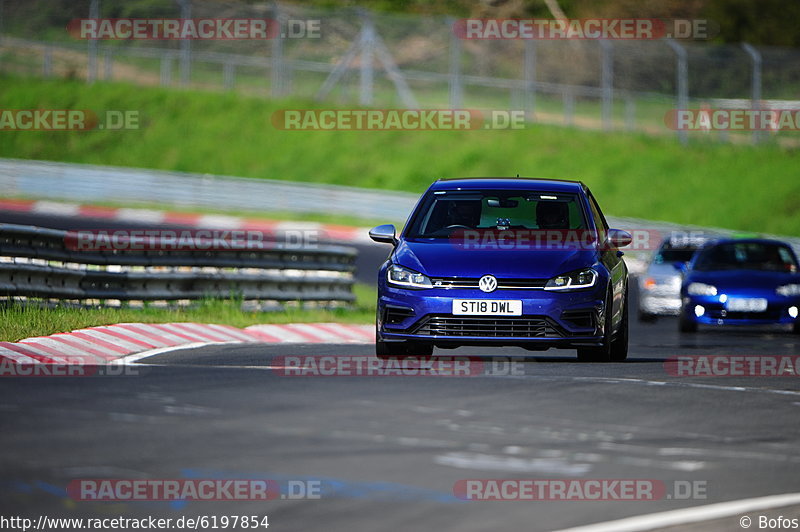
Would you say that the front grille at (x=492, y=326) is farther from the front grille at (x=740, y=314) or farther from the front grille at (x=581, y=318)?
the front grille at (x=740, y=314)

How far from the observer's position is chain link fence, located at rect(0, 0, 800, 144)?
129 feet

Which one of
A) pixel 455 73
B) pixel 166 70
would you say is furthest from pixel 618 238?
pixel 166 70

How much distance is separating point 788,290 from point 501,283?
798 cm

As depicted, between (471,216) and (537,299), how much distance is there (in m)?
1.34

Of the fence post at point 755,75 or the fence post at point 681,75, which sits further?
the fence post at point 681,75

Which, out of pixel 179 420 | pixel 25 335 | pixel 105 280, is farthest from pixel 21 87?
pixel 179 420

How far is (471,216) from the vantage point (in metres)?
13.1

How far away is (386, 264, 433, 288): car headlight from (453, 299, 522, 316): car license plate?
0.99ft

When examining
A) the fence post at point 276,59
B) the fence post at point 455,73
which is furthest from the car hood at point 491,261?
the fence post at point 276,59

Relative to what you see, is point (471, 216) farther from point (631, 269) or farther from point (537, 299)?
point (631, 269)

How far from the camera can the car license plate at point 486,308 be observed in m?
12.0

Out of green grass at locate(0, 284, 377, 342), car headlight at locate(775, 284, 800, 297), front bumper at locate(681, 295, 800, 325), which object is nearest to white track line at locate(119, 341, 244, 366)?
green grass at locate(0, 284, 377, 342)

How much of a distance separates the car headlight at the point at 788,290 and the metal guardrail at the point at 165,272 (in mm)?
5353

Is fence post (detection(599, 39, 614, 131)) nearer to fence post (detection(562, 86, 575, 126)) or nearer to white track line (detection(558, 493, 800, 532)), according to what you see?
fence post (detection(562, 86, 575, 126))
